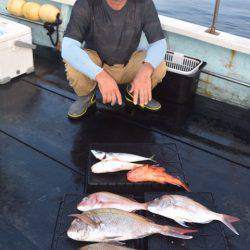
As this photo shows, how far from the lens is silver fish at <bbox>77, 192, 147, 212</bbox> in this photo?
2521 millimetres

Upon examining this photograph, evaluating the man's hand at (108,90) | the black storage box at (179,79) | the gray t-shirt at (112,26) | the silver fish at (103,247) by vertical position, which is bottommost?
the silver fish at (103,247)

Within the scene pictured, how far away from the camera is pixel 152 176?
2.82 metres

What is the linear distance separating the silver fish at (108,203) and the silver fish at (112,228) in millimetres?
122

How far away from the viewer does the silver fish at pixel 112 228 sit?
89.8 inches

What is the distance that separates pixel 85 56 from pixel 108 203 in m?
1.59

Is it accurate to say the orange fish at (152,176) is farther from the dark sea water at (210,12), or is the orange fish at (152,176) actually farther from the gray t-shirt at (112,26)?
the dark sea water at (210,12)

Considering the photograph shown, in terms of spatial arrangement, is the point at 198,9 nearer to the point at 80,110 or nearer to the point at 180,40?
the point at 180,40

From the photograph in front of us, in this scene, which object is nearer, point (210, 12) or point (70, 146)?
point (70, 146)

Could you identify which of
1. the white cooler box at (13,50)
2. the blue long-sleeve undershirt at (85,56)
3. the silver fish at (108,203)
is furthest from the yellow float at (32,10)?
the silver fish at (108,203)

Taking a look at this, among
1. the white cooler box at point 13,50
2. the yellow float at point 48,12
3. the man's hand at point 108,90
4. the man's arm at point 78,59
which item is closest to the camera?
the man's hand at point 108,90

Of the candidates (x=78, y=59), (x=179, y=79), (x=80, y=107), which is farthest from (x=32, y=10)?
(x=179, y=79)

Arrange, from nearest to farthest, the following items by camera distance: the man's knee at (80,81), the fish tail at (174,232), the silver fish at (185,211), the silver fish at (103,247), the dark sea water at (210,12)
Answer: the silver fish at (103,247), the fish tail at (174,232), the silver fish at (185,211), the man's knee at (80,81), the dark sea water at (210,12)

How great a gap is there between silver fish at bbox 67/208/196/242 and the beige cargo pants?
1.83m

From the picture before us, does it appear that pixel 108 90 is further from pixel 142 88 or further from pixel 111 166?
pixel 111 166
